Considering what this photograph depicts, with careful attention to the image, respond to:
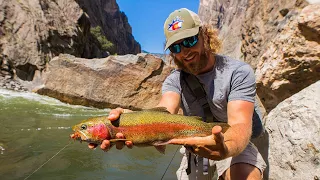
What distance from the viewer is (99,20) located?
181 ft

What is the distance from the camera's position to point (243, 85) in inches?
111

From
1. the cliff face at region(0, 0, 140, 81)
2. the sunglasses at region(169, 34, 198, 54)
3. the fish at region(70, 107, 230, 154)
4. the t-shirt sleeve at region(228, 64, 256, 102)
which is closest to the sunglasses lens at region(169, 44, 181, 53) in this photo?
the sunglasses at region(169, 34, 198, 54)

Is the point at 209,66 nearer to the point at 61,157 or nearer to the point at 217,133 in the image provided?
the point at 217,133

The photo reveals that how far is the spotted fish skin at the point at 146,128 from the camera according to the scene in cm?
231

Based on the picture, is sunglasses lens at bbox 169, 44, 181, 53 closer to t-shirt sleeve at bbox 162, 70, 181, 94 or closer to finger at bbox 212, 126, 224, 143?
t-shirt sleeve at bbox 162, 70, 181, 94

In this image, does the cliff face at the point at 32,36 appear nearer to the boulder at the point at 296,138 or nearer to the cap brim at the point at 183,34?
the cap brim at the point at 183,34

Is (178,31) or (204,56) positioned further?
(204,56)

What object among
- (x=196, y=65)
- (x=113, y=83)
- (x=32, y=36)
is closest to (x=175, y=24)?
(x=196, y=65)

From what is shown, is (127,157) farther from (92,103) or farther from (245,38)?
(245,38)

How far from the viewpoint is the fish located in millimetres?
2314

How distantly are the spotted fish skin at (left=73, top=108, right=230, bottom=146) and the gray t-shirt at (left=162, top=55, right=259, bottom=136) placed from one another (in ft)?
2.00

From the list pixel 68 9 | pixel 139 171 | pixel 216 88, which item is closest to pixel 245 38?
pixel 68 9

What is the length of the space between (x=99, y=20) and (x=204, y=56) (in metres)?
55.0

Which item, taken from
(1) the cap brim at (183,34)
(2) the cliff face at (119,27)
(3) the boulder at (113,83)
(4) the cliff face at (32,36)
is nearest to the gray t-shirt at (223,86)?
(1) the cap brim at (183,34)
